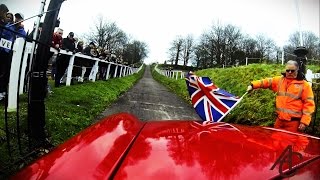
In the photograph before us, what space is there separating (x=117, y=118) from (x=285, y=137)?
4.40 feet

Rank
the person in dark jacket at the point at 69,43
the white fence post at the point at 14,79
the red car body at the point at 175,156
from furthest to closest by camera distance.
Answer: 1. the person in dark jacket at the point at 69,43
2. the white fence post at the point at 14,79
3. the red car body at the point at 175,156

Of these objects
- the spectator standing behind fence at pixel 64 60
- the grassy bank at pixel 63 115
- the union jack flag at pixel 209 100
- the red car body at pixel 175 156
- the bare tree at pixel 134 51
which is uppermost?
the bare tree at pixel 134 51

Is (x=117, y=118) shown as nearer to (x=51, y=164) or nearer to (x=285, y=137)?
(x=51, y=164)

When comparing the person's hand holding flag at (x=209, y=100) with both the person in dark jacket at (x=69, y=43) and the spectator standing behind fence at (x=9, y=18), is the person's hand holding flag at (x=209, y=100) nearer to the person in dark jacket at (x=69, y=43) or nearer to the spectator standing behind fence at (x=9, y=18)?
the spectator standing behind fence at (x=9, y=18)

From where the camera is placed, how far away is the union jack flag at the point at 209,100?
4859mm

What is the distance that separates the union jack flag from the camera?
4859 millimetres

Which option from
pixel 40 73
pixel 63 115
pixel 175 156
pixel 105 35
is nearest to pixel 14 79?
pixel 63 115

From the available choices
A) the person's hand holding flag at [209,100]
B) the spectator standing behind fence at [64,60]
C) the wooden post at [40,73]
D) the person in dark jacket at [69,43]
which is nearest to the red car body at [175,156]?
the wooden post at [40,73]

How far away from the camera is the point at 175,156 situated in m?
2.01

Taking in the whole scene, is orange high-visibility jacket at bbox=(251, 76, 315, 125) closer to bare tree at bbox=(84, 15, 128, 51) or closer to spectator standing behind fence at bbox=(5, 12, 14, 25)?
spectator standing behind fence at bbox=(5, 12, 14, 25)

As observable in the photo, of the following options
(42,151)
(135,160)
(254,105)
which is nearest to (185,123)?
(135,160)

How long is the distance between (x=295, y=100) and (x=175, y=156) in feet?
11.5

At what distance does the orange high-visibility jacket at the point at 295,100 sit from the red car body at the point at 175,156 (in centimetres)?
227

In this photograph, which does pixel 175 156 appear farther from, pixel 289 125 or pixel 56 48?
pixel 56 48
